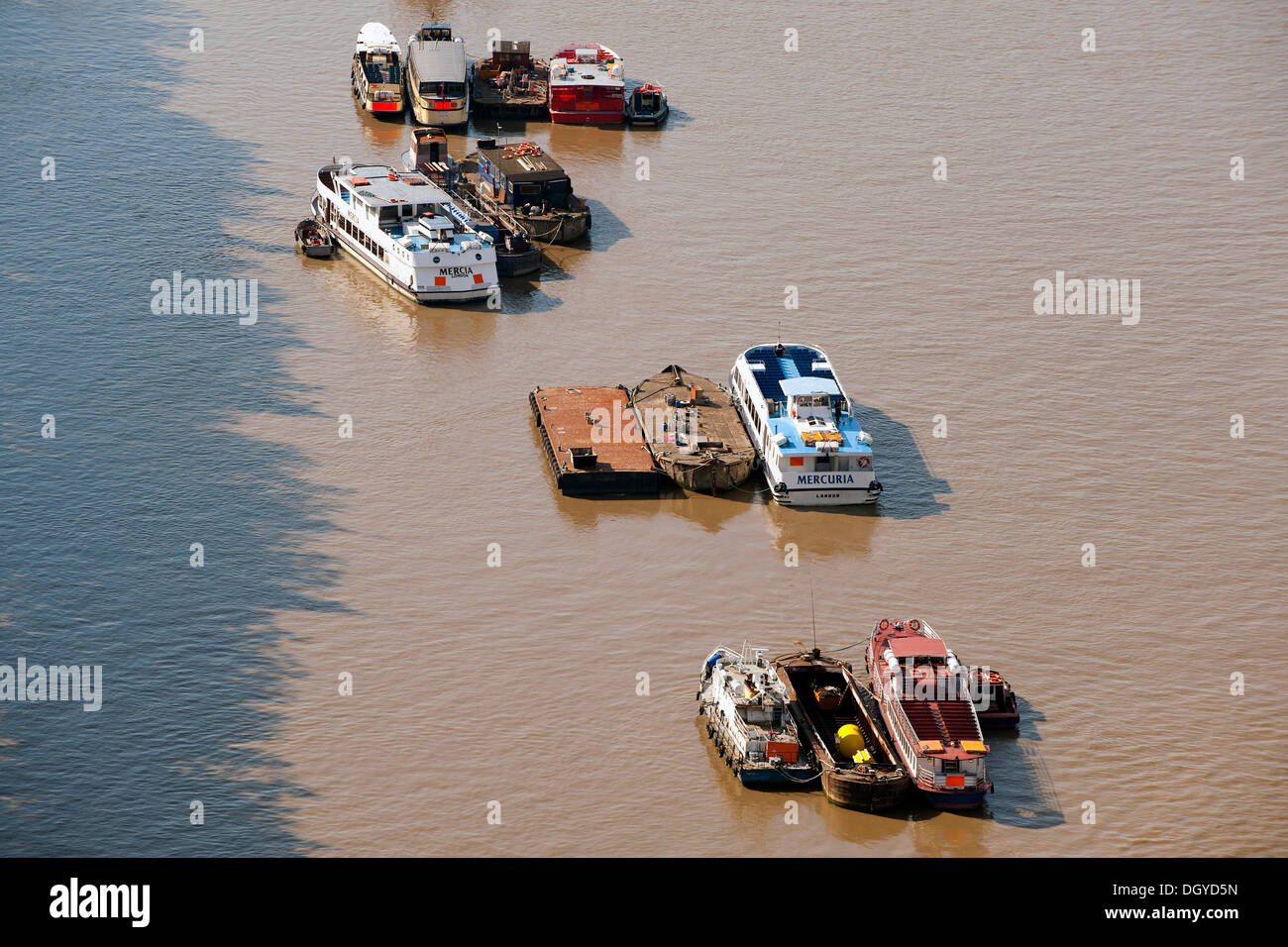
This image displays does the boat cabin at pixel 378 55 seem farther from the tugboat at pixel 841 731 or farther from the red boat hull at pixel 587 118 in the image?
the tugboat at pixel 841 731

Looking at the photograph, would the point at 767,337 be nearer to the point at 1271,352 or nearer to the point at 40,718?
the point at 1271,352

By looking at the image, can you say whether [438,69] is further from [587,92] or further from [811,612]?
[811,612]

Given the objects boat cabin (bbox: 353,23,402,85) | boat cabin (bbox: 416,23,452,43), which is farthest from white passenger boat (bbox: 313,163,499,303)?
boat cabin (bbox: 416,23,452,43)

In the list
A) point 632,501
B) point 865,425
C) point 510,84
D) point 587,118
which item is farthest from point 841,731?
point 510,84

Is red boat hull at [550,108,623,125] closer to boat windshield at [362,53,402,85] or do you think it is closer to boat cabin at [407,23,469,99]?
boat cabin at [407,23,469,99]

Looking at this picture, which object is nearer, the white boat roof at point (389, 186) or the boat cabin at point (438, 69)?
the white boat roof at point (389, 186)

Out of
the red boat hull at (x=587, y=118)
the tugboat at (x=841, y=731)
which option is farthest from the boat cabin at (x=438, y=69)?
the tugboat at (x=841, y=731)
